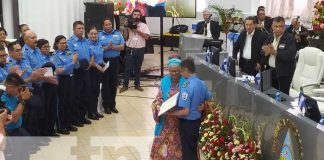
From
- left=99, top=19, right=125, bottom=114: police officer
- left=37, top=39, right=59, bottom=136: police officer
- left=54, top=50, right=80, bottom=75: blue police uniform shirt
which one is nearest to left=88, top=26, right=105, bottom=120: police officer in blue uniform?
left=99, top=19, right=125, bottom=114: police officer

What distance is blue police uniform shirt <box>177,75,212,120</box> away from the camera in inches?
190

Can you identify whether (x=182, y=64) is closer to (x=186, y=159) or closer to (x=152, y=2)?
(x=186, y=159)

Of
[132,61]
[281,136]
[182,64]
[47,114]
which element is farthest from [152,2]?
[281,136]

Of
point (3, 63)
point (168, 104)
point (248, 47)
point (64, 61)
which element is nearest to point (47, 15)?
point (64, 61)

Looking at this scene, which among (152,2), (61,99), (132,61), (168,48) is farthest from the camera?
(168,48)

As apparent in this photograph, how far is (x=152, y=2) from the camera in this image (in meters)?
10.5

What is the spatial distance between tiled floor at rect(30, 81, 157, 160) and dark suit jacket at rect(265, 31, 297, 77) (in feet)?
6.64

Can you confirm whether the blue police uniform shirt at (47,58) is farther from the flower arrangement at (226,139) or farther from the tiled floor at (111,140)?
the flower arrangement at (226,139)

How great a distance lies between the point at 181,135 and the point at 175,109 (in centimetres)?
34

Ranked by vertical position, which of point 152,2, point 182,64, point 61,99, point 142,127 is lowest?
point 142,127

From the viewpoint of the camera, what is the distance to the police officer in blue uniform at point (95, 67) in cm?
747

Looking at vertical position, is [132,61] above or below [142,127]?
above

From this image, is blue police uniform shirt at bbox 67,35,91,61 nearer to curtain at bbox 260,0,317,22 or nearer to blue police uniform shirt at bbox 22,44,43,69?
blue police uniform shirt at bbox 22,44,43,69

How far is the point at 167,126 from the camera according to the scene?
5.18m
